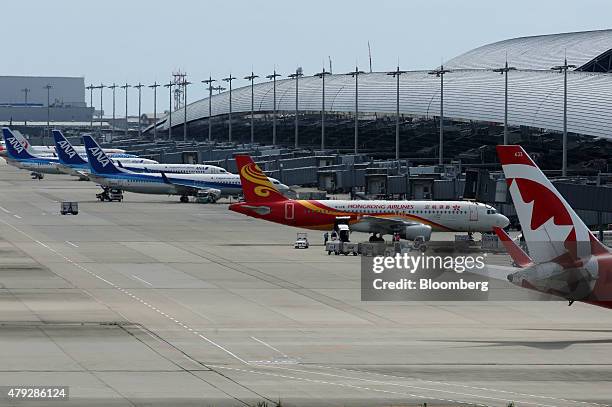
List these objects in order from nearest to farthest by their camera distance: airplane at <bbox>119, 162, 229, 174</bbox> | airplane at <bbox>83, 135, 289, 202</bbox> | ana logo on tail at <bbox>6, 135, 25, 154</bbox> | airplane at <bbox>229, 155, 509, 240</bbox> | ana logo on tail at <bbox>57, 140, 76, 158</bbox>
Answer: airplane at <bbox>229, 155, 509, 240</bbox> → airplane at <bbox>83, 135, 289, 202</bbox> → airplane at <bbox>119, 162, 229, 174</bbox> → ana logo on tail at <bbox>57, 140, 76, 158</bbox> → ana logo on tail at <bbox>6, 135, 25, 154</bbox>

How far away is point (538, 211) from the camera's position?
45.7 metres

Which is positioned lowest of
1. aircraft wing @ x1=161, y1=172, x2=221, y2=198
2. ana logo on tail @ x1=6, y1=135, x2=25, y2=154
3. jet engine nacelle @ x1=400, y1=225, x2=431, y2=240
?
jet engine nacelle @ x1=400, y1=225, x2=431, y2=240

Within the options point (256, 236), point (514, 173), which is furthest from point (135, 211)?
point (514, 173)

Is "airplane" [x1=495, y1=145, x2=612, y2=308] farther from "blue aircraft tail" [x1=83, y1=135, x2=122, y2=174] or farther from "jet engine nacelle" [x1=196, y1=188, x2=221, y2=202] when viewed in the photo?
"blue aircraft tail" [x1=83, y1=135, x2=122, y2=174]

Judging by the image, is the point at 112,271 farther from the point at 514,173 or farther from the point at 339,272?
the point at 514,173

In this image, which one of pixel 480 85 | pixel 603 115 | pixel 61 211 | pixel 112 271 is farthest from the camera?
pixel 480 85

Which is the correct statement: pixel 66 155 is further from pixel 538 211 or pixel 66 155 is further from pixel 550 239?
pixel 550 239

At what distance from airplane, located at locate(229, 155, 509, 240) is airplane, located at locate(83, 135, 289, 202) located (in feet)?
154

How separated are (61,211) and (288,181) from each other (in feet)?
142

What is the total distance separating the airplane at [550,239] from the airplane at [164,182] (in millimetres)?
98560

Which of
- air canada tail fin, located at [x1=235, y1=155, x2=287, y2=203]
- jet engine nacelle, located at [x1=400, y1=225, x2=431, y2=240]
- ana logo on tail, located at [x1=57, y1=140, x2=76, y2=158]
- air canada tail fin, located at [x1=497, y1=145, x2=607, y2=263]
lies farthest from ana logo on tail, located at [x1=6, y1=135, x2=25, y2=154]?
air canada tail fin, located at [x1=497, y1=145, x2=607, y2=263]

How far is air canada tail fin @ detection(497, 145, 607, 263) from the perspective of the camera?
45531mm

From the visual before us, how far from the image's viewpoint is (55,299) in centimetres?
6231

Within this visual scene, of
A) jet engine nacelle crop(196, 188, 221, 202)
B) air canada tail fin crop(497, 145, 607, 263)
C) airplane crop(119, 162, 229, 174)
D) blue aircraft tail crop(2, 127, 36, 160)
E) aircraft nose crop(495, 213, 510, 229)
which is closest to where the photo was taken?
air canada tail fin crop(497, 145, 607, 263)
